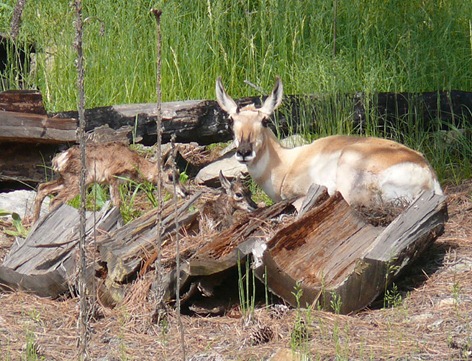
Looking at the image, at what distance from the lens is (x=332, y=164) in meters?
7.60

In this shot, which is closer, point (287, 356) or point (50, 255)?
point (287, 356)

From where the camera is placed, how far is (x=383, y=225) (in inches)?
261

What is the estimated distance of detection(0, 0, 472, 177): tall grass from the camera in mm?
10391

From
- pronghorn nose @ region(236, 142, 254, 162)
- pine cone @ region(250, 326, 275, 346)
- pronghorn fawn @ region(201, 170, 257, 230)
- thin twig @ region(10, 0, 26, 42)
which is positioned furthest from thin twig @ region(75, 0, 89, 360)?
thin twig @ region(10, 0, 26, 42)

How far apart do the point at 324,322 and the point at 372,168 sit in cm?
205

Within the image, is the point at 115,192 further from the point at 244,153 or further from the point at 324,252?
the point at 324,252

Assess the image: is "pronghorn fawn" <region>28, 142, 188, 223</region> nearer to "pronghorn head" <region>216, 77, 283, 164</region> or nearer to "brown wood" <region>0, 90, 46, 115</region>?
"brown wood" <region>0, 90, 46, 115</region>

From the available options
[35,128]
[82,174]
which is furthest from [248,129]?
[82,174]

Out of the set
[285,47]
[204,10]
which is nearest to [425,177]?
[285,47]

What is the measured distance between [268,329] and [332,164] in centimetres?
258

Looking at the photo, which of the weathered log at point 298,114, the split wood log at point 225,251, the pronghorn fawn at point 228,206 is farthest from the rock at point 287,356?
the weathered log at point 298,114

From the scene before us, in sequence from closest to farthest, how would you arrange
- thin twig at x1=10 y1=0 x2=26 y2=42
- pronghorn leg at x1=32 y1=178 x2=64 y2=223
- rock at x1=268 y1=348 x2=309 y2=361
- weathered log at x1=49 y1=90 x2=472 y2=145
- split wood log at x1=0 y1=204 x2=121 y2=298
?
rock at x1=268 y1=348 x2=309 y2=361 < split wood log at x1=0 y1=204 x2=121 y2=298 < pronghorn leg at x1=32 y1=178 x2=64 y2=223 < weathered log at x1=49 y1=90 x2=472 y2=145 < thin twig at x1=10 y1=0 x2=26 y2=42

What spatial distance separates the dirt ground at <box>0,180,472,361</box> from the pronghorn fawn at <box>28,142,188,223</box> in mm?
2162

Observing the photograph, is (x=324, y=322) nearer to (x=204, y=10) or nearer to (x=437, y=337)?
(x=437, y=337)
